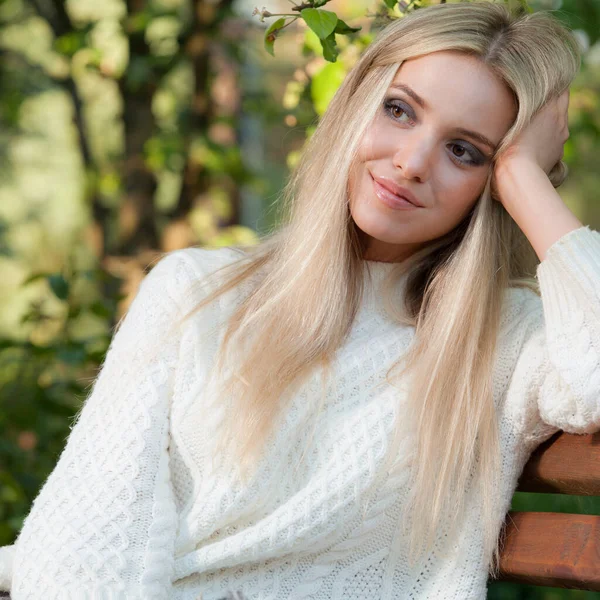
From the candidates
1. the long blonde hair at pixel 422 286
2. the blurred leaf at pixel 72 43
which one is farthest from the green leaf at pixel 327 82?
the blurred leaf at pixel 72 43

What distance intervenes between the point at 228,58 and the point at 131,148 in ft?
2.11

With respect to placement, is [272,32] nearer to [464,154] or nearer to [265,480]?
[464,154]

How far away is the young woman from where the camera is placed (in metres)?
2.01

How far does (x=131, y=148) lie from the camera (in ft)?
15.0

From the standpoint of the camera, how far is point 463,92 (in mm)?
2098

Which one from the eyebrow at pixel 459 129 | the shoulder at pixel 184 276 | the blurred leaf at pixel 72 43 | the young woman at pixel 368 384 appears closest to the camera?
the young woman at pixel 368 384

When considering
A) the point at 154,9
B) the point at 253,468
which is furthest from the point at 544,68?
the point at 154,9

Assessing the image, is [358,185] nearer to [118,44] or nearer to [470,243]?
[470,243]

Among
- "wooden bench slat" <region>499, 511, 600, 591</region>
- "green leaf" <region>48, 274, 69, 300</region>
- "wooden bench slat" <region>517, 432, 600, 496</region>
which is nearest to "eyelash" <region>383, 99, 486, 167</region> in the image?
"wooden bench slat" <region>517, 432, 600, 496</region>

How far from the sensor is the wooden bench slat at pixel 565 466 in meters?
1.97

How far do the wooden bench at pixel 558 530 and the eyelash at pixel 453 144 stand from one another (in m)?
0.62

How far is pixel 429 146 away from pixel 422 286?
1.37 ft

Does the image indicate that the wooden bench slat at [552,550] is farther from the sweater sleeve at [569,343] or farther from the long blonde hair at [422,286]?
the sweater sleeve at [569,343]

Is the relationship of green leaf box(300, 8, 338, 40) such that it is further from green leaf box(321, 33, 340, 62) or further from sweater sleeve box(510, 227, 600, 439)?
sweater sleeve box(510, 227, 600, 439)
